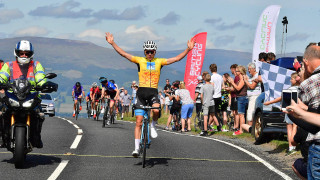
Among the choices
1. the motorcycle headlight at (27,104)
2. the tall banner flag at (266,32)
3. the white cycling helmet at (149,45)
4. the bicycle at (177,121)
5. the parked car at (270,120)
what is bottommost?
the bicycle at (177,121)

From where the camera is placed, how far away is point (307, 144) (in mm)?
5020

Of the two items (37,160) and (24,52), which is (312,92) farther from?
(37,160)

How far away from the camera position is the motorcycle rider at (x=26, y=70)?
9531 mm

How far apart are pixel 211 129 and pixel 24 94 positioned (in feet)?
38.9

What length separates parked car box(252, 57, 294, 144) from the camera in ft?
43.0

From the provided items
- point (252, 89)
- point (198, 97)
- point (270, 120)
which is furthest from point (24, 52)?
point (198, 97)

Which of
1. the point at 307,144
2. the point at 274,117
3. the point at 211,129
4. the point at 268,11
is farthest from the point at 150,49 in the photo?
the point at 268,11

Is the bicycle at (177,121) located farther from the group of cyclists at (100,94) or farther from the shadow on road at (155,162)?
the shadow on road at (155,162)

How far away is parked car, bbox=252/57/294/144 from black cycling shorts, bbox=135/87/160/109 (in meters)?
3.66

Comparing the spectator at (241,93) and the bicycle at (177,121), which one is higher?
the spectator at (241,93)

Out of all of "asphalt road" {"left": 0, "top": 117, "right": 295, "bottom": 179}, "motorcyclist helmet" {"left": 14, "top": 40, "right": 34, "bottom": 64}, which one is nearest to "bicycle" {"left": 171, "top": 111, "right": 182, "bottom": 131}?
"asphalt road" {"left": 0, "top": 117, "right": 295, "bottom": 179}

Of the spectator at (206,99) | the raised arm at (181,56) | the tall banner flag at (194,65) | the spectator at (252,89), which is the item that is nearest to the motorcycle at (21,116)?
the raised arm at (181,56)

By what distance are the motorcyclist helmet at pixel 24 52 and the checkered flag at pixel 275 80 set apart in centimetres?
567

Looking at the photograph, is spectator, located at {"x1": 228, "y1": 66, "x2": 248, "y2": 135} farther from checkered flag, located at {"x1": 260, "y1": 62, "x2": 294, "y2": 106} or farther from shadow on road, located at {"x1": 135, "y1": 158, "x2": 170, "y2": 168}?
shadow on road, located at {"x1": 135, "y1": 158, "x2": 170, "y2": 168}
